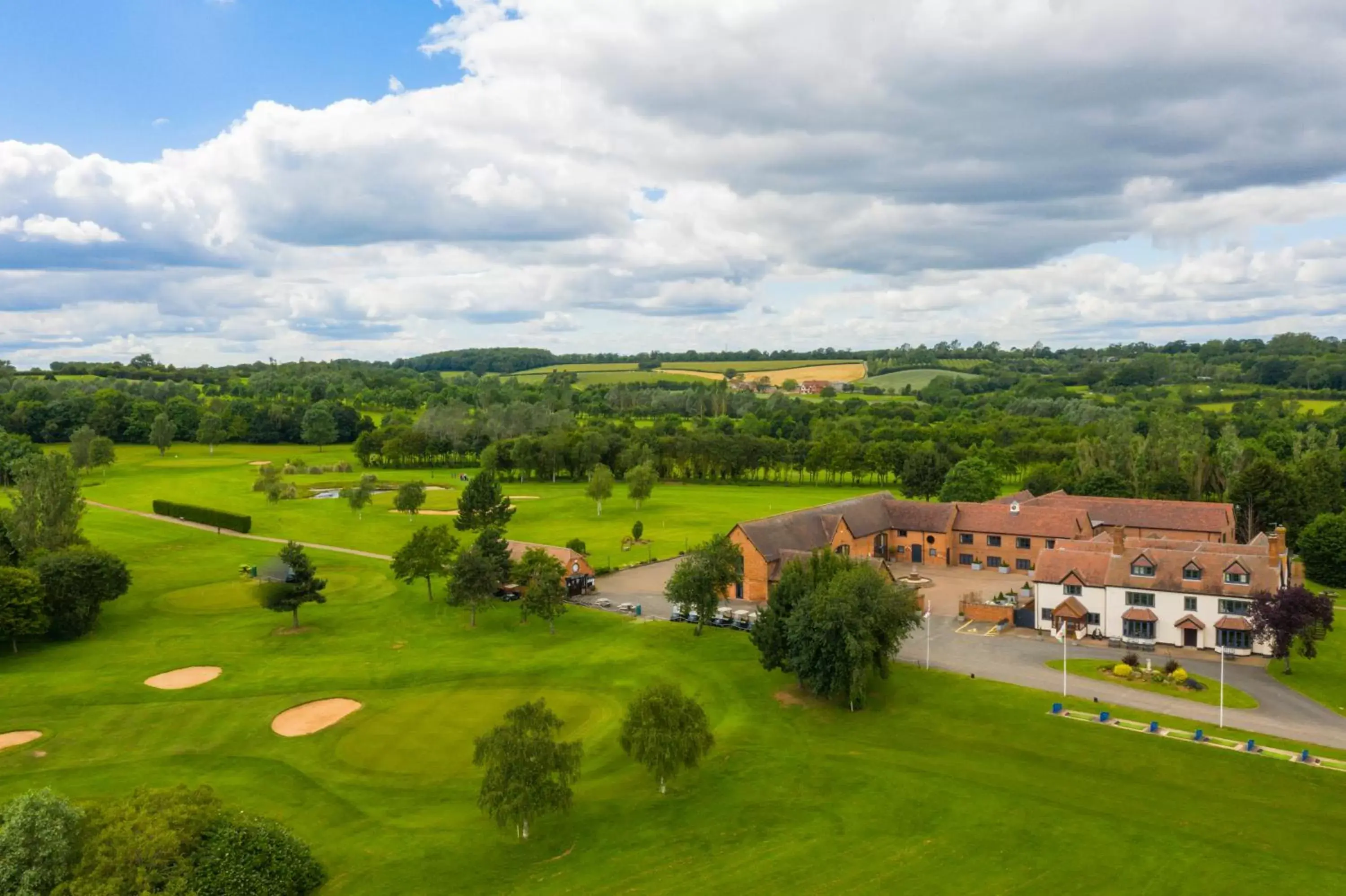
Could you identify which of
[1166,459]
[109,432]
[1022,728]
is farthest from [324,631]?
[109,432]

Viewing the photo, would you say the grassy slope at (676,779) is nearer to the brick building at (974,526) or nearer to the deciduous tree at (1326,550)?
the brick building at (974,526)

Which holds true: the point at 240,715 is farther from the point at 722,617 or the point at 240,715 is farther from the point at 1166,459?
the point at 1166,459

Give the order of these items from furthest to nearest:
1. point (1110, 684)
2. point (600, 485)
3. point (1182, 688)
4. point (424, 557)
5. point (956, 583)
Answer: point (600, 485), point (956, 583), point (424, 557), point (1110, 684), point (1182, 688)

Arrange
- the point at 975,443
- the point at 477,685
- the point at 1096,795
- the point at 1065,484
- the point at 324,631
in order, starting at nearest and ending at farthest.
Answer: the point at 1096,795 < the point at 477,685 < the point at 324,631 < the point at 1065,484 < the point at 975,443

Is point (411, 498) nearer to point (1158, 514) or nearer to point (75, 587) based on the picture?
point (75, 587)

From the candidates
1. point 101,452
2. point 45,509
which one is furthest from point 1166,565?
point 101,452
